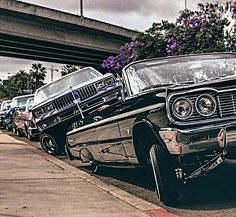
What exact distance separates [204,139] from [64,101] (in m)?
5.81

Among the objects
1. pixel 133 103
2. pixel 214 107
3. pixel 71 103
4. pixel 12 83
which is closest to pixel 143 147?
pixel 133 103

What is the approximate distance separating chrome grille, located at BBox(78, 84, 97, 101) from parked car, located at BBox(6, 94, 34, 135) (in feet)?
31.0

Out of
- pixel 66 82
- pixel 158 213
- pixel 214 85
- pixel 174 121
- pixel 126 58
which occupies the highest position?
pixel 126 58

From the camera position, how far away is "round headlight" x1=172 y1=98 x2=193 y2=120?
6.12 m

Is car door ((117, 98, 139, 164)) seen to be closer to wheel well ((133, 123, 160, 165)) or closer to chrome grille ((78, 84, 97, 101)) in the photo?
wheel well ((133, 123, 160, 165))

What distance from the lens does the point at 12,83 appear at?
130 metres

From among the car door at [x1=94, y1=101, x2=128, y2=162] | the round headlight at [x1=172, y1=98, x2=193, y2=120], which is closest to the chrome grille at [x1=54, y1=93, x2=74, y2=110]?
the car door at [x1=94, y1=101, x2=128, y2=162]

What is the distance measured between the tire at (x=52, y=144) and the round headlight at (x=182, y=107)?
675cm

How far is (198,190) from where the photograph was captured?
297 inches

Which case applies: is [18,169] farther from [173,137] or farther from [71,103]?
[173,137]

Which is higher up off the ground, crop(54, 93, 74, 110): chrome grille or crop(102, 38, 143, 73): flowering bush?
crop(102, 38, 143, 73): flowering bush

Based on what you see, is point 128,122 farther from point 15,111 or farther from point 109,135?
point 15,111

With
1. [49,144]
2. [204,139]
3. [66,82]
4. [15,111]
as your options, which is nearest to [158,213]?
[204,139]

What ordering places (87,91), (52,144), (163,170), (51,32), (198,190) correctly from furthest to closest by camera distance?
(51,32), (52,144), (87,91), (198,190), (163,170)
